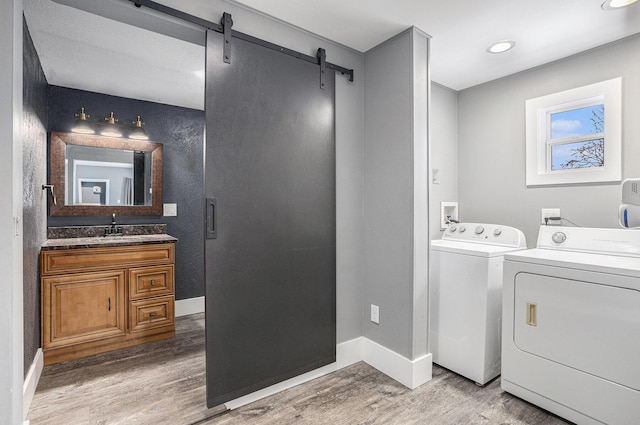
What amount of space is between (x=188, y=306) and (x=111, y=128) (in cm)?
198

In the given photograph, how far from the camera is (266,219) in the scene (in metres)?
1.95

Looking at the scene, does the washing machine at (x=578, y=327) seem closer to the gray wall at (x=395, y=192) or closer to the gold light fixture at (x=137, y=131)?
the gray wall at (x=395, y=192)

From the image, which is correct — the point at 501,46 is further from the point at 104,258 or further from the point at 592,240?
the point at 104,258

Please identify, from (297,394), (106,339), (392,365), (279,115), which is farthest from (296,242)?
(106,339)

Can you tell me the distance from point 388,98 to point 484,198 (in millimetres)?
1409

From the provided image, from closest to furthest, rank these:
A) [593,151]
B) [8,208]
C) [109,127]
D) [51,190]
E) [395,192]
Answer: [8,208]
[395,192]
[593,151]
[51,190]
[109,127]

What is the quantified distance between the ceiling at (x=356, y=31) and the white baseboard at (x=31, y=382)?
2049 millimetres

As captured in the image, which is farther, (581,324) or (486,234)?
(486,234)

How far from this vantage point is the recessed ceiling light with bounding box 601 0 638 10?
1743mm

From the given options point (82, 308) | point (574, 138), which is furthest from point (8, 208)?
point (574, 138)

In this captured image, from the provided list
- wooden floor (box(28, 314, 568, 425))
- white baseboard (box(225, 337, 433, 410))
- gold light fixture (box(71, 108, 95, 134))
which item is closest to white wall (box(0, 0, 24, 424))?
wooden floor (box(28, 314, 568, 425))

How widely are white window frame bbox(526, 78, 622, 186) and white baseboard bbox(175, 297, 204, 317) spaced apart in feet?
11.4

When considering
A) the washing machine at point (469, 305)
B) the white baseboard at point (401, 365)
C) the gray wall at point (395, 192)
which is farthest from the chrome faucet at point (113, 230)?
the washing machine at point (469, 305)

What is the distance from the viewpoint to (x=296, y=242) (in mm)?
2078
